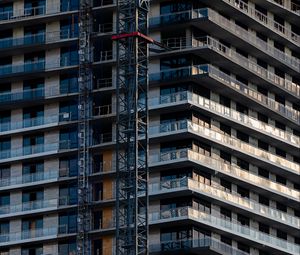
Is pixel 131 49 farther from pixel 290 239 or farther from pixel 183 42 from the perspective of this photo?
pixel 290 239

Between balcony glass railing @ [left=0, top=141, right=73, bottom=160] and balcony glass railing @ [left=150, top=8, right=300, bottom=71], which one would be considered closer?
balcony glass railing @ [left=150, top=8, right=300, bottom=71]

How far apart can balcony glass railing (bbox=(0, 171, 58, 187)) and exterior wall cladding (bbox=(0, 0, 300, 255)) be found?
9cm

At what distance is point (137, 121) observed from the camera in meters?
165

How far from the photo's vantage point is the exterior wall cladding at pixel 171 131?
166m

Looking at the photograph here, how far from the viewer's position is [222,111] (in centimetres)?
17012

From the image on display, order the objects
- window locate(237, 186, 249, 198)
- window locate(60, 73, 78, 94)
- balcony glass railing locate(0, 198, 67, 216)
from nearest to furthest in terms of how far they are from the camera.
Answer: balcony glass railing locate(0, 198, 67, 216) < window locate(237, 186, 249, 198) < window locate(60, 73, 78, 94)

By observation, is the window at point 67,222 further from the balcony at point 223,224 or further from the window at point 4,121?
the window at point 4,121

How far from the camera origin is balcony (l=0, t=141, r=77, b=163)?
559 feet

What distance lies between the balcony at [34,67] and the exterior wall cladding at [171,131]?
0.13 metres

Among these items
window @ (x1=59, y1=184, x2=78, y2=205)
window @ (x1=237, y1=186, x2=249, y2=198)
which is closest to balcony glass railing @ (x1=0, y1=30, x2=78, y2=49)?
window @ (x1=59, y1=184, x2=78, y2=205)

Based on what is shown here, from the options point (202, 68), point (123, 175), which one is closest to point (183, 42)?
point (202, 68)

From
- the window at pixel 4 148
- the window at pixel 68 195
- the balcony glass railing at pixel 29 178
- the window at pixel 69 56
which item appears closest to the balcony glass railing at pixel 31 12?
the window at pixel 69 56

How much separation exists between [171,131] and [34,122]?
14.4 metres

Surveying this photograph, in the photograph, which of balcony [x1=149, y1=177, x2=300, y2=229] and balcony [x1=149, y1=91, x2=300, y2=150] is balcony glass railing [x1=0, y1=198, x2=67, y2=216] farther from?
balcony [x1=149, y1=91, x2=300, y2=150]
